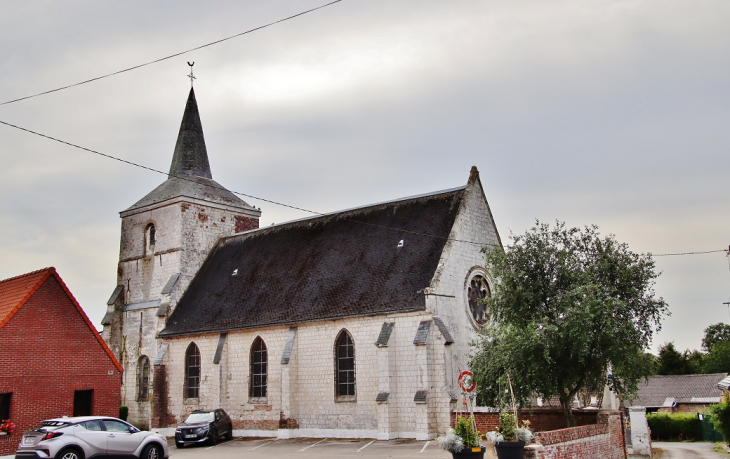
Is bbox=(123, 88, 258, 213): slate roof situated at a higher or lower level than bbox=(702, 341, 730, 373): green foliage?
higher

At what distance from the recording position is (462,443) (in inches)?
541

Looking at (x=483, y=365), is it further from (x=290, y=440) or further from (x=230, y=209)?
(x=230, y=209)

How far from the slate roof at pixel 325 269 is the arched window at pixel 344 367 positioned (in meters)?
1.03

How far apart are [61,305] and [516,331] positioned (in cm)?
1482

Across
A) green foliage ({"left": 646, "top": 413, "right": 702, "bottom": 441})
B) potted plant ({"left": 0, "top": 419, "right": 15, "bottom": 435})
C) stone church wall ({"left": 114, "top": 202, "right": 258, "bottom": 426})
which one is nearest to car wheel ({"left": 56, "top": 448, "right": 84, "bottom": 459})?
potted plant ({"left": 0, "top": 419, "right": 15, "bottom": 435})

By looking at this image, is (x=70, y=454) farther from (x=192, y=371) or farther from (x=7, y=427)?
(x=192, y=371)

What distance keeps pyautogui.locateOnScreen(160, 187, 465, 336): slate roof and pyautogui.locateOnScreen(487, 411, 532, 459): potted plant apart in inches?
382

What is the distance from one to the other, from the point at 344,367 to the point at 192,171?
1735 cm

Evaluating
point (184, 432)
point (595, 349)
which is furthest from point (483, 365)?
point (184, 432)

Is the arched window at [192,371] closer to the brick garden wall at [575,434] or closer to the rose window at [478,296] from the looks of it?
the rose window at [478,296]

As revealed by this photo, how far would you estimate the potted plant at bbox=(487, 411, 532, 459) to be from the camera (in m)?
13.4

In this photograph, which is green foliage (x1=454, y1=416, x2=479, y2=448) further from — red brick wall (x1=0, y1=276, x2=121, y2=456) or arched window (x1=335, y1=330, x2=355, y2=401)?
red brick wall (x1=0, y1=276, x2=121, y2=456)

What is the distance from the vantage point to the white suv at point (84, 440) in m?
15.3

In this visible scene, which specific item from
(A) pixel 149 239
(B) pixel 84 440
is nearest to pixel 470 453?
(B) pixel 84 440
